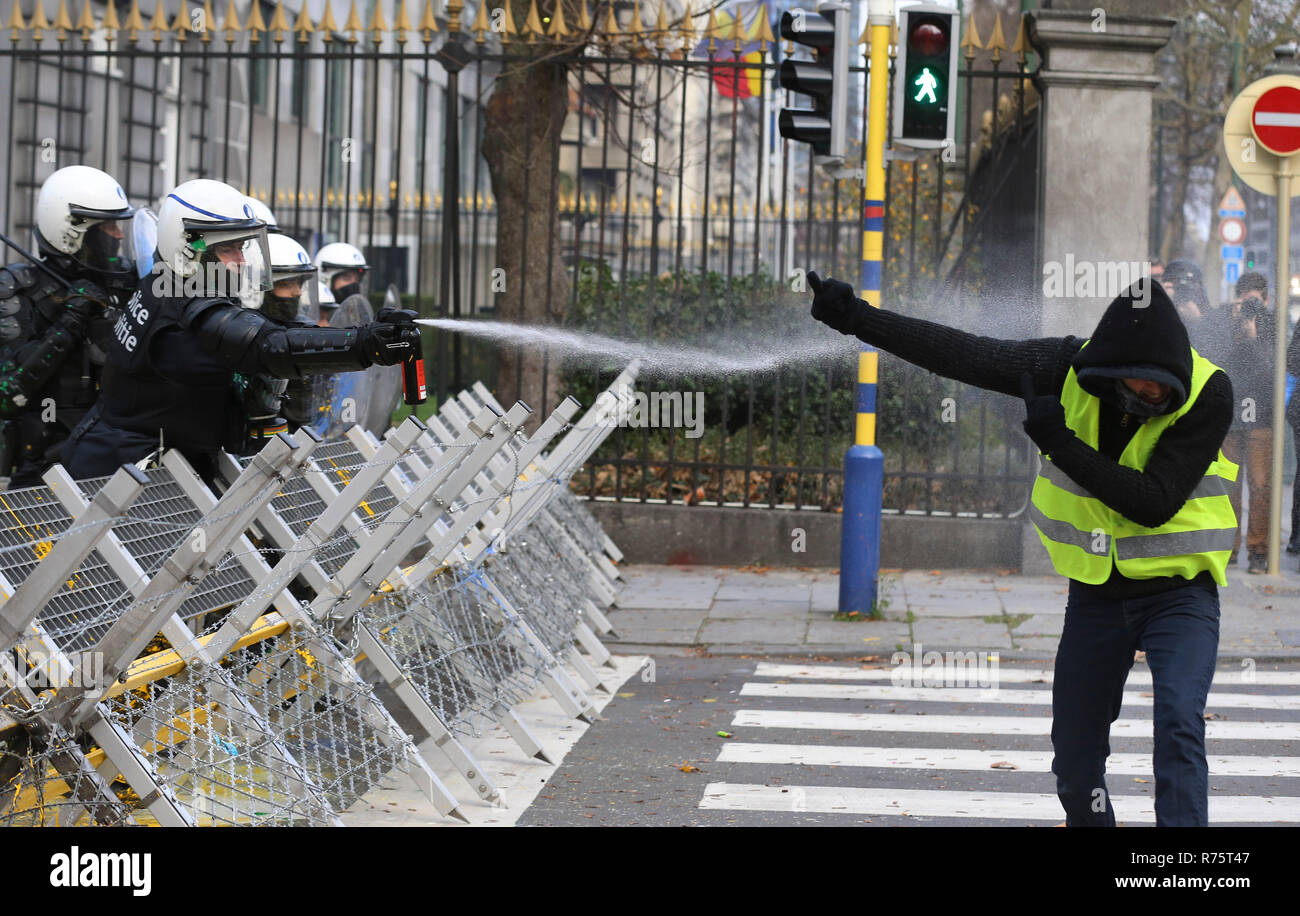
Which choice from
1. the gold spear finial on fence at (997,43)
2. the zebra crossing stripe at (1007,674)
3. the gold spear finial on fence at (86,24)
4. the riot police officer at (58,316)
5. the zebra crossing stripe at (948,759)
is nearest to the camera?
the zebra crossing stripe at (948,759)

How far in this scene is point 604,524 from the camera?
37.2ft

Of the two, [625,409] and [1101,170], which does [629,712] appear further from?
[1101,170]

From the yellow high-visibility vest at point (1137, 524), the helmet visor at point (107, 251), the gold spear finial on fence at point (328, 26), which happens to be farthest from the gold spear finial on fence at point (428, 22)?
the yellow high-visibility vest at point (1137, 524)

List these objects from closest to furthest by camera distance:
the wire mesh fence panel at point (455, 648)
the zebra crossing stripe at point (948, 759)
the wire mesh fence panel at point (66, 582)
Result: the wire mesh fence panel at point (66, 582)
the wire mesh fence panel at point (455, 648)
the zebra crossing stripe at point (948, 759)

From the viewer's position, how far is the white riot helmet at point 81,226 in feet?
23.6

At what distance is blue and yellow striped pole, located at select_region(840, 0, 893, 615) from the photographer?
9062 mm

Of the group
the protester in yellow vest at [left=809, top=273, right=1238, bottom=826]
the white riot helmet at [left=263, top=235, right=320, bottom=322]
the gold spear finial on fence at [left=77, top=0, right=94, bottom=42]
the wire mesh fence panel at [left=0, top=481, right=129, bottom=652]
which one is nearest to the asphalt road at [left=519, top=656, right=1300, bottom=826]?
the protester in yellow vest at [left=809, top=273, right=1238, bottom=826]

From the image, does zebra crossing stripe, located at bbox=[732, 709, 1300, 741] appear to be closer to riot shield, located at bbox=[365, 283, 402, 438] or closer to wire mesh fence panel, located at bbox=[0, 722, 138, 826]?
riot shield, located at bbox=[365, 283, 402, 438]

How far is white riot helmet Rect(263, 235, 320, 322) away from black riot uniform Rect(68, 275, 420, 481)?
1315 millimetres

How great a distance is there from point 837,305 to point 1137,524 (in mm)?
1055

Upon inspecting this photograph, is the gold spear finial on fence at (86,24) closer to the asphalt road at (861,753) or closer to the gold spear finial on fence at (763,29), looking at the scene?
the gold spear finial on fence at (763,29)

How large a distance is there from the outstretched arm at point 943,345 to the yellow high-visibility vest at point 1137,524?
0.20m

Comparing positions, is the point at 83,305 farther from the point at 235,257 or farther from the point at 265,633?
the point at 265,633

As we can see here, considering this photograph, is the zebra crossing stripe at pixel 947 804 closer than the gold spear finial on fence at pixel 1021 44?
Yes
